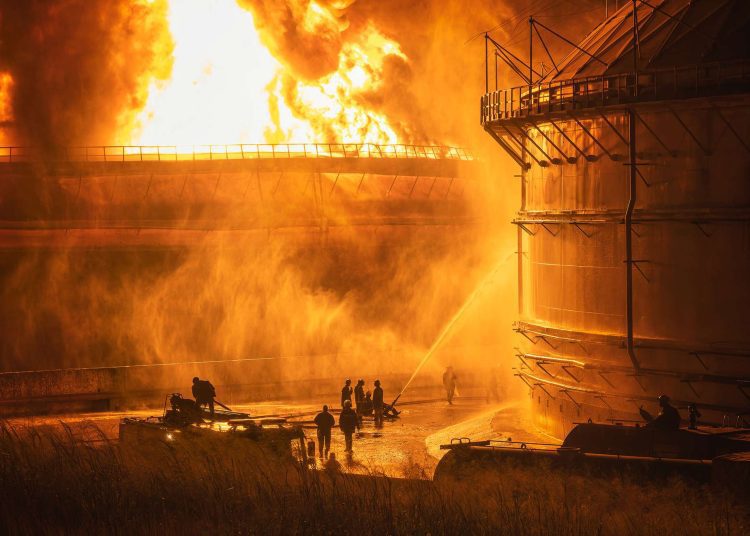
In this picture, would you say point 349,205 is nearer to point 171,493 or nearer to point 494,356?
point 494,356

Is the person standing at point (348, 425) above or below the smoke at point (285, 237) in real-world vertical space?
below

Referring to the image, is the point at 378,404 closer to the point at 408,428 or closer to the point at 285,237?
the point at 408,428

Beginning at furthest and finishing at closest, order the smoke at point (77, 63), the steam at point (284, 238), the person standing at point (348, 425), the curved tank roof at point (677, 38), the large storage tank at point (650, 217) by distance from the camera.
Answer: the smoke at point (77, 63)
the steam at point (284, 238)
the person standing at point (348, 425)
the curved tank roof at point (677, 38)
the large storage tank at point (650, 217)

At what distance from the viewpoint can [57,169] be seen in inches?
2058

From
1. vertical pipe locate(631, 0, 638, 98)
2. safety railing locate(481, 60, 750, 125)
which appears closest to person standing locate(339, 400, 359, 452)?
safety railing locate(481, 60, 750, 125)

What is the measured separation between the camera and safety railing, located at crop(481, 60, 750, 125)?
92.1ft

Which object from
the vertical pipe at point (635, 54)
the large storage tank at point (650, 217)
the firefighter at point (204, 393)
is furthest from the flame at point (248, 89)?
the vertical pipe at point (635, 54)

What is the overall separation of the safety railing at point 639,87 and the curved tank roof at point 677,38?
1.61 feet

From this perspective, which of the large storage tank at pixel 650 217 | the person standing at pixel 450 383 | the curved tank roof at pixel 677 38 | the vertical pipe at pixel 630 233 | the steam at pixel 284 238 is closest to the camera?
the large storage tank at pixel 650 217

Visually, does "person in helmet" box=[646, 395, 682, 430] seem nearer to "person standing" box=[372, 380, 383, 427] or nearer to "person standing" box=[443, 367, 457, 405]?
"person standing" box=[372, 380, 383, 427]

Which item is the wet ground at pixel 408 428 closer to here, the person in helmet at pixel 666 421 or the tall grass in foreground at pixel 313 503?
the tall grass in foreground at pixel 313 503

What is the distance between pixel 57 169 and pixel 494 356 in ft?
69.5

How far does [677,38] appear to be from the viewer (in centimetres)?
2997

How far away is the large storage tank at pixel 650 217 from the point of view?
1114 inches
